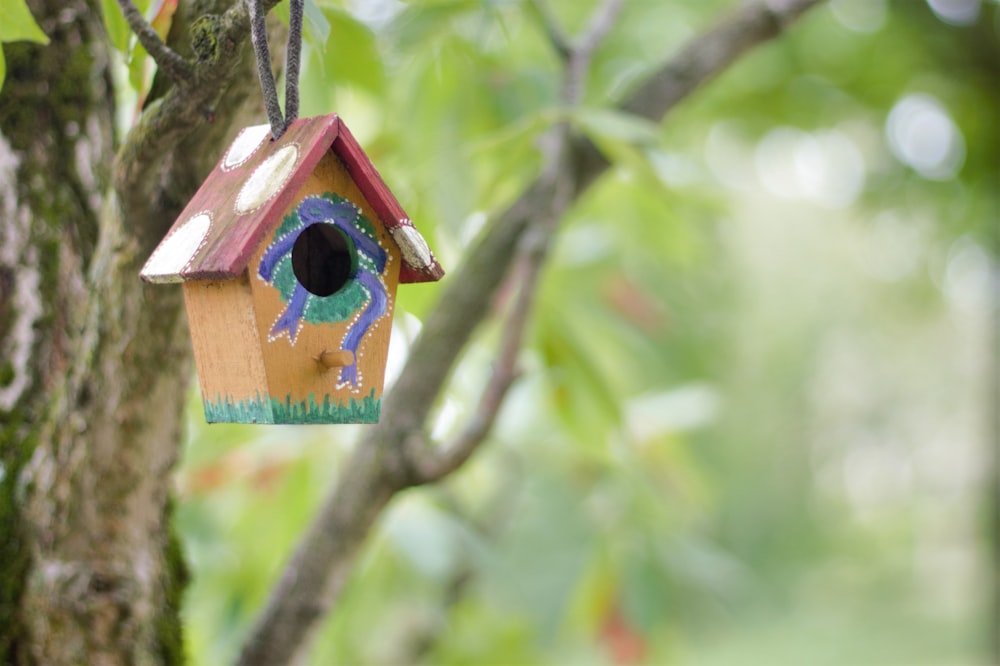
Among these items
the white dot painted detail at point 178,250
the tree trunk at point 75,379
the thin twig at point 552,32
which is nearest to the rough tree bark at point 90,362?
the tree trunk at point 75,379

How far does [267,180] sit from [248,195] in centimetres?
2

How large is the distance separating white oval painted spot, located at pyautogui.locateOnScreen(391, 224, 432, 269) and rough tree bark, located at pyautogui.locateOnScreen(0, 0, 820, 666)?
169 millimetres

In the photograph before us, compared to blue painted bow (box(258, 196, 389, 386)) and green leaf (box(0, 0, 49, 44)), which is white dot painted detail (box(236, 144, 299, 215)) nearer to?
blue painted bow (box(258, 196, 389, 386))

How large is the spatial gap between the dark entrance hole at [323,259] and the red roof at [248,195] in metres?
0.08

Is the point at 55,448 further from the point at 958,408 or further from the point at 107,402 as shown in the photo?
the point at 958,408

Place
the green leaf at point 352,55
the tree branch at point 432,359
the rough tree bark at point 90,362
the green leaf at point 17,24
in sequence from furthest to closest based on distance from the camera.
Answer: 1. the tree branch at point 432,359
2. the green leaf at point 352,55
3. the rough tree bark at point 90,362
4. the green leaf at point 17,24

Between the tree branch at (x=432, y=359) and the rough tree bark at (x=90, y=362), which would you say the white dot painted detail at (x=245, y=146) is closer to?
the rough tree bark at (x=90, y=362)

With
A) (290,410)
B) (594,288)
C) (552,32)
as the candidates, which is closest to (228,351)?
(290,410)

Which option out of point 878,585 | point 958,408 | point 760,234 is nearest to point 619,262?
point 760,234

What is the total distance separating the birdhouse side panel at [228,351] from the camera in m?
0.60

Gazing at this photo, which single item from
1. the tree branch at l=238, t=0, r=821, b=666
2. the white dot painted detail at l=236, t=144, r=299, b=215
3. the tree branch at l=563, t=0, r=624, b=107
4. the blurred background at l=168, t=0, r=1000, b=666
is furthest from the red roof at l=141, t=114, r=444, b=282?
the tree branch at l=563, t=0, r=624, b=107

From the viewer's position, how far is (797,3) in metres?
1.15

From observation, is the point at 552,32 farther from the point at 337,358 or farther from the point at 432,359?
the point at 337,358

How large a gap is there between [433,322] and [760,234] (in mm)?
8199
